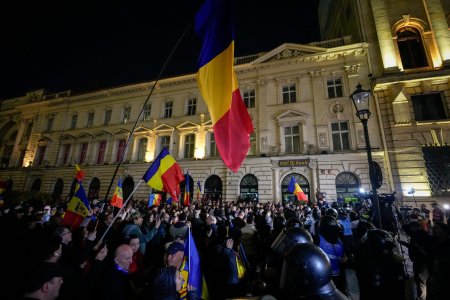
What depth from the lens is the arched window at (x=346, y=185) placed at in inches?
627

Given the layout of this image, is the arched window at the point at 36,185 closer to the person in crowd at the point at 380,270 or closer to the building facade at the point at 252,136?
the building facade at the point at 252,136

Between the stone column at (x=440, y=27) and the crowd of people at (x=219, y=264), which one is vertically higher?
the stone column at (x=440, y=27)

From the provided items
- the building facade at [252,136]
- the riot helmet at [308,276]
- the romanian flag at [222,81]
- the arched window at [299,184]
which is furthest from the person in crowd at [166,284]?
the arched window at [299,184]

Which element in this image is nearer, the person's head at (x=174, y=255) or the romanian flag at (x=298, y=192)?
the person's head at (x=174, y=255)

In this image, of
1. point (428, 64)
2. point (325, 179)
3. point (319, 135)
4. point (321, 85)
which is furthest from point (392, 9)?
point (325, 179)

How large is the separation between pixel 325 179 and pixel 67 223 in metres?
15.8

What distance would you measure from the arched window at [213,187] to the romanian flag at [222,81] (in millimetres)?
15453

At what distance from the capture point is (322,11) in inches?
1134

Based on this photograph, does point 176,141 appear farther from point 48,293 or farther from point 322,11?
point 322,11

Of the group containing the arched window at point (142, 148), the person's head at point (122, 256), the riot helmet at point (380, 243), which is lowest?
the person's head at point (122, 256)

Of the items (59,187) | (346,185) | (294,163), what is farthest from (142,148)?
(346,185)

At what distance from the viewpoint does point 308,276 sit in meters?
1.56

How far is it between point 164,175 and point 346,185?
14.0 meters

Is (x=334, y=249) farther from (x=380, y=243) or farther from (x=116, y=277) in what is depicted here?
(x=116, y=277)
